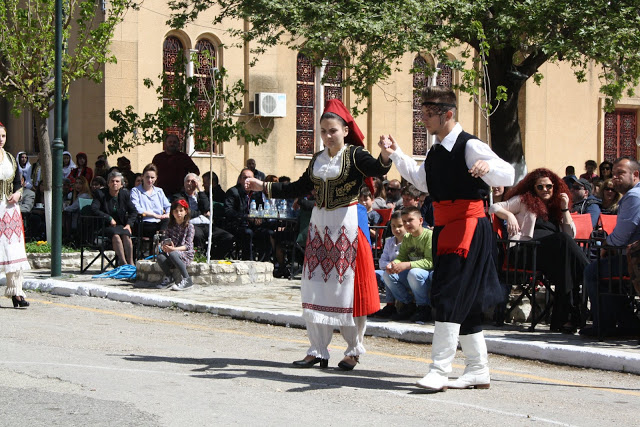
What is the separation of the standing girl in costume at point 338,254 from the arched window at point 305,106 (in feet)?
63.3

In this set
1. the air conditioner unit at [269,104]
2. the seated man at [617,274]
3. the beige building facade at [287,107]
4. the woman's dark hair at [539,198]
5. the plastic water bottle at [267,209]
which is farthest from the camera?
the air conditioner unit at [269,104]

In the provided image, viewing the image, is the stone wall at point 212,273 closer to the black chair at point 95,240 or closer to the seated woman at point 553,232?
the black chair at point 95,240

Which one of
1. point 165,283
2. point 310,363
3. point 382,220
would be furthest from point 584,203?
point 310,363

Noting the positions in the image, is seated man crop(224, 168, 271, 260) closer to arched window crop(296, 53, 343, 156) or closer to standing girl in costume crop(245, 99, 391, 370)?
standing girl in costume crop(245, 99, 391, 370)

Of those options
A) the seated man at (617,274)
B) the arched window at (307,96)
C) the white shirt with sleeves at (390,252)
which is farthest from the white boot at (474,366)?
the arched window at (307,96)

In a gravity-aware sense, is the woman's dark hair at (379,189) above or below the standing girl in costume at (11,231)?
above

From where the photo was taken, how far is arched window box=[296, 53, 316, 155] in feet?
90.8

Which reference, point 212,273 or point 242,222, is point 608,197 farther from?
point 242,222

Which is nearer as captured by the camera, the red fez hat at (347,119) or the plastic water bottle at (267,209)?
the red fez hat at (347,119)

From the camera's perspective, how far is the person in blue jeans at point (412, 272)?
1097 cm

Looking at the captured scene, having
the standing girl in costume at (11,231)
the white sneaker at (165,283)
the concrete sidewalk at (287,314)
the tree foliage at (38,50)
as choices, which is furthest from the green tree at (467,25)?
the standing girl in costume at (11,231)

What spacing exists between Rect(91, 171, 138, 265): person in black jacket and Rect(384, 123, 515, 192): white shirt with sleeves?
866cm

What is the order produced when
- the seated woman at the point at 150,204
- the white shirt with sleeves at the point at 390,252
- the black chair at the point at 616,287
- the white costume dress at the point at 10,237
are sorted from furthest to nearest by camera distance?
the seated woman at the point at 150,204 < the white costume dress at the point at 10,237 < the white shirt with sleeves at the point at 390,252 < the black chair at the point at 616,287

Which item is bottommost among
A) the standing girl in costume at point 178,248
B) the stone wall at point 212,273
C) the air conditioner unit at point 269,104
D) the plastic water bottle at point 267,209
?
the stone wall at point 212,273
